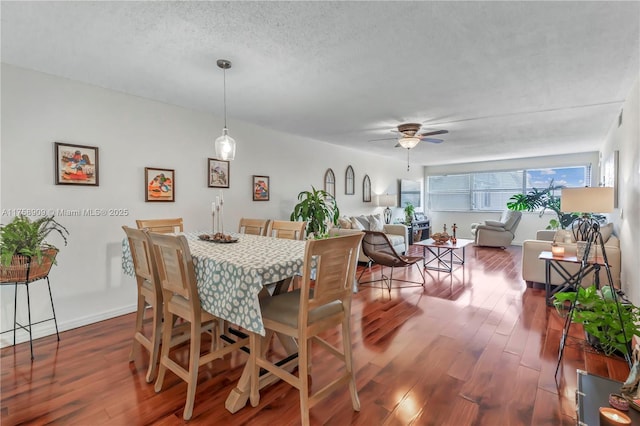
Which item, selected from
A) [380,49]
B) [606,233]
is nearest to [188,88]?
[380,49]

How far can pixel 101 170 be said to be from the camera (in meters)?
3.11

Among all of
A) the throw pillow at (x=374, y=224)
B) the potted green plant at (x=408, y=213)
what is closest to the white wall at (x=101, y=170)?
the throw pillow at (x=374, y=224)

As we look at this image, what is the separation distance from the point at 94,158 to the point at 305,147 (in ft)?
10.5

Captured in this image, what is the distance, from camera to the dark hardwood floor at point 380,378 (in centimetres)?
177

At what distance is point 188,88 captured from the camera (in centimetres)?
314

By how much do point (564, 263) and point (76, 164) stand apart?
5525 mm

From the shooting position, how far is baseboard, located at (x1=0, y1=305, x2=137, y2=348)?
262cm

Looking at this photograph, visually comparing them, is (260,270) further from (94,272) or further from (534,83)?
(534,83)

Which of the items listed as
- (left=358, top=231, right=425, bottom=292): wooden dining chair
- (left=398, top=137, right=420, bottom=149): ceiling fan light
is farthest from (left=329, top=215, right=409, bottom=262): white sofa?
(left=398, top=137, right=420, bottom=149): ceiling fan light

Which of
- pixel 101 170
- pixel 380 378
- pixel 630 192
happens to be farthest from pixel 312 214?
pixel 630 192

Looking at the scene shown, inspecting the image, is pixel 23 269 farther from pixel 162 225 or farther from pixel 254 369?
pixel 254 369

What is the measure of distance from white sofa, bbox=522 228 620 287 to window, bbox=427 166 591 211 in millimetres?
4596

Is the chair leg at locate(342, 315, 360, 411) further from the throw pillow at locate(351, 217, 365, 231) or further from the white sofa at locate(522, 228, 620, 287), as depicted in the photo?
the throw pillow at locate(351, 217, 365, 231)

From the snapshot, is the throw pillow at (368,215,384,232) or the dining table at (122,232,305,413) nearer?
the dining table at (122,232,305,413)
